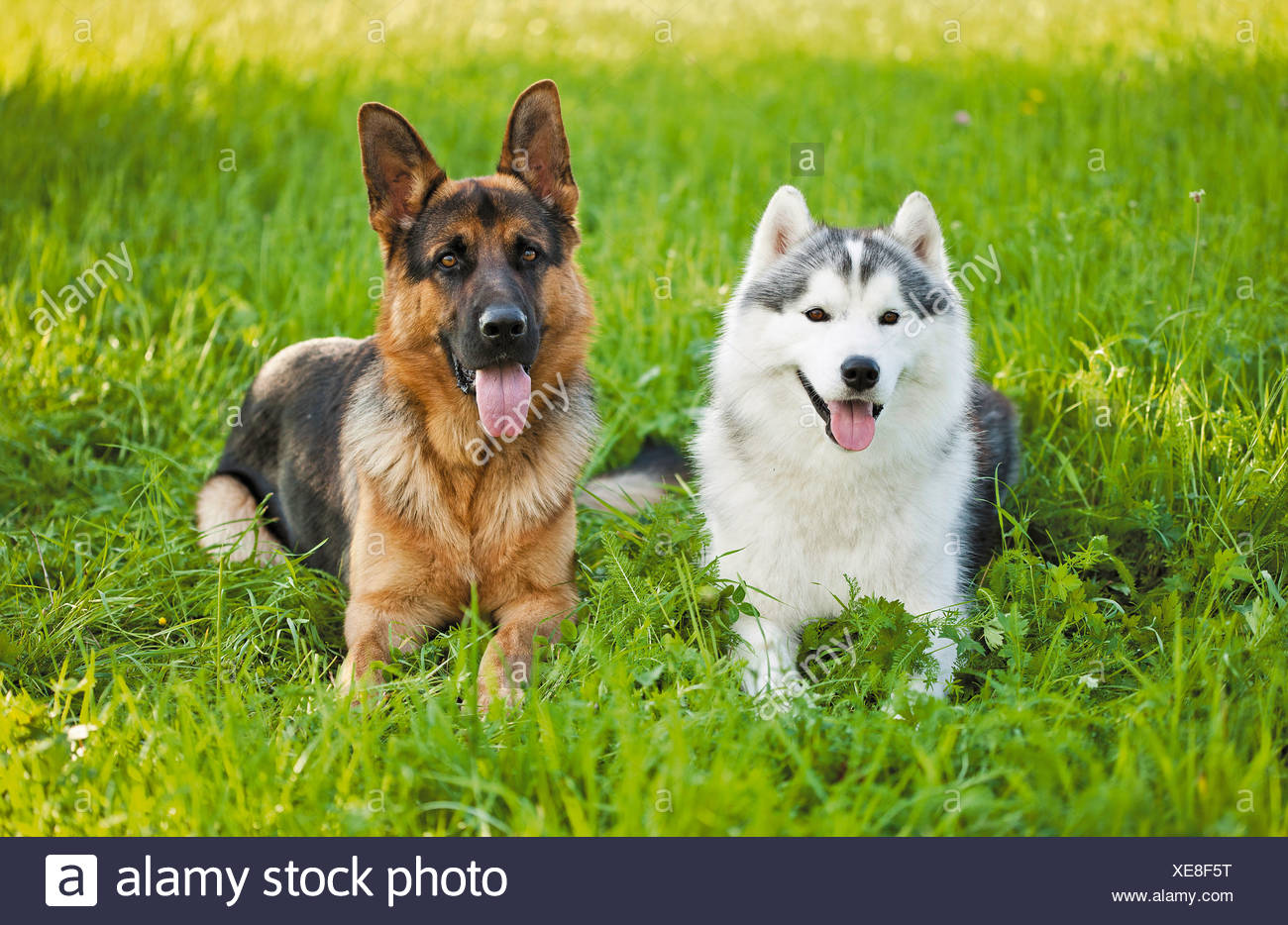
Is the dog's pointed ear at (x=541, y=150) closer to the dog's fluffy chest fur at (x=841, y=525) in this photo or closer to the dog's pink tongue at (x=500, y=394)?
the dog's pink tongue at (x=500, y=394)

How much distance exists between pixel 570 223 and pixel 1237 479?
9.00 ft

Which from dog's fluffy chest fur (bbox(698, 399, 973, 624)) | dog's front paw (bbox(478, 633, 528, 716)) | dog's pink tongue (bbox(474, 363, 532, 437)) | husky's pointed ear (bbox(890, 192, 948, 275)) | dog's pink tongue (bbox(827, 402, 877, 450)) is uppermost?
husky's pointed ear (bbox(890, 192, 948, 275))

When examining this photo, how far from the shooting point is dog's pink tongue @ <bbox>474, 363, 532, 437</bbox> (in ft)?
11.8

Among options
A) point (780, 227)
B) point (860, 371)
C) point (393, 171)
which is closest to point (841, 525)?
point (860, 371)

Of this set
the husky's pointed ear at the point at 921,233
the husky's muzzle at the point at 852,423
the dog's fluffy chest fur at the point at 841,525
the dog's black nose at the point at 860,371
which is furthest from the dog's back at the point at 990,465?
the dog's black nose at the point at 860,371

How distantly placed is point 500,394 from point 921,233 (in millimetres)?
1577

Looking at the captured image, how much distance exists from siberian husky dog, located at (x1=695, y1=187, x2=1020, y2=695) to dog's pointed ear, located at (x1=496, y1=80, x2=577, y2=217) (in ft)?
2.62

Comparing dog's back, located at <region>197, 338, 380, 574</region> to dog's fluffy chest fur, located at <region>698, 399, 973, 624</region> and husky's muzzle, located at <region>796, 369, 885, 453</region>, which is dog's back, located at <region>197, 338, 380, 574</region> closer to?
dog's fluffy chest fur, located at <region>698, 399, 973, 624</region>

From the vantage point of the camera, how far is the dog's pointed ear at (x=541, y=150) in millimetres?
3695

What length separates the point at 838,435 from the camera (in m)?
3.21

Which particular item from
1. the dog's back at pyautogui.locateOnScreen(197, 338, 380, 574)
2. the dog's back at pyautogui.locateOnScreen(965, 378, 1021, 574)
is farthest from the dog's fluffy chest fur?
the dog's back at pyautogui.locateOnScreen(197, 338, 380, 574)

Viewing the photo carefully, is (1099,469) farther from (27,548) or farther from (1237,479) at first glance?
(27,548)

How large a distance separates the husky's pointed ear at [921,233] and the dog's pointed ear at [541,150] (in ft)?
4.01
